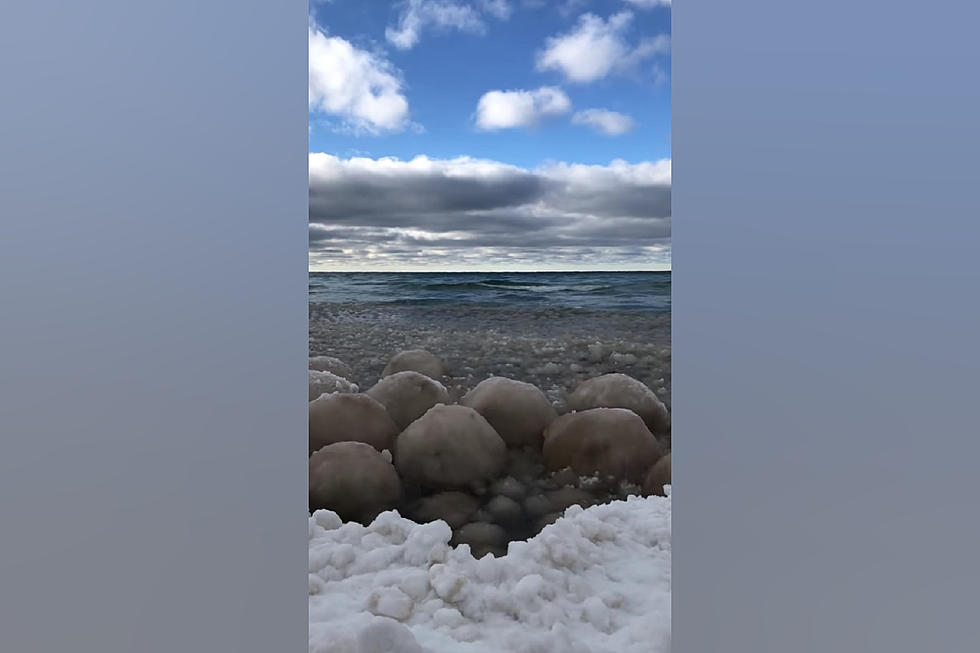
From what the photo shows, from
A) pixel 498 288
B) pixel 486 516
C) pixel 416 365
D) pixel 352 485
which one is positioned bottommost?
pixel 486 516

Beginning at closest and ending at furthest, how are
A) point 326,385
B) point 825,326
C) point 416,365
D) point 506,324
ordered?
point 825,326
point 326,385
point 416,365
point 506,324

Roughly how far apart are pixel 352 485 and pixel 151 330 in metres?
1.11

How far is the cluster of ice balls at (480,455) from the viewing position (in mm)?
1730

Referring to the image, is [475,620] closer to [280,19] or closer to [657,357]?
[280,19]

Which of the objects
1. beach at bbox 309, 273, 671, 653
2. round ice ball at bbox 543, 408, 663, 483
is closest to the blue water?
beach at bbox 309, 273, 671, 653

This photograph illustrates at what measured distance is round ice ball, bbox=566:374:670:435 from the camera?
2.05 m

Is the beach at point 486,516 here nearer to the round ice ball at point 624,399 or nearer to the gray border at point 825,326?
the round ice ball at point 624,399

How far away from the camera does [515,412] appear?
199 centimetres

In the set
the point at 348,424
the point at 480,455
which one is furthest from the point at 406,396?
the point at 480,455

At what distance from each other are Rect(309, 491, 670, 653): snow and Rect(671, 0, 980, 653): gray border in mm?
561

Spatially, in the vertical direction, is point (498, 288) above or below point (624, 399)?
above

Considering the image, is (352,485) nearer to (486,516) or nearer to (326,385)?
(486,516)

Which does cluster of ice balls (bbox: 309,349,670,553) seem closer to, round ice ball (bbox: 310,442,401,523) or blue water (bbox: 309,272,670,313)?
round ice ball (bbox: 310,442,401,523)

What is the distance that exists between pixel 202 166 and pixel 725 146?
1.97ft
